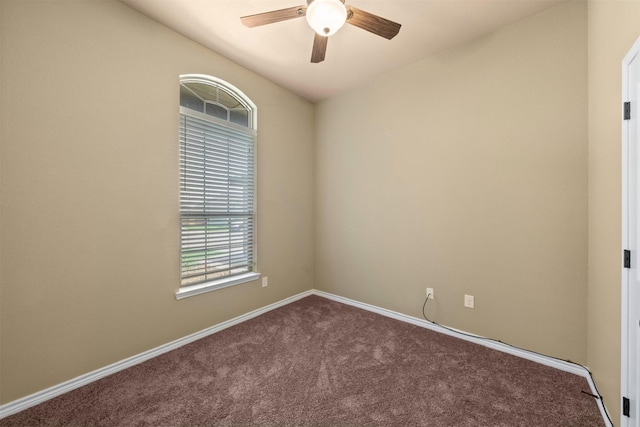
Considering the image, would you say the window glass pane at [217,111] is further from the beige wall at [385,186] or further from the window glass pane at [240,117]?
the beige wall at [385,186]

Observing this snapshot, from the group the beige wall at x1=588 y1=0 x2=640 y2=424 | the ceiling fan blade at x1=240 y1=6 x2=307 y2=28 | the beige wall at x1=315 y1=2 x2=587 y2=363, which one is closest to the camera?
the beige wall at x1=588 y1=0 x2=640 y2=424

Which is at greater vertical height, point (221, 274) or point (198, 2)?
point (198, 2)

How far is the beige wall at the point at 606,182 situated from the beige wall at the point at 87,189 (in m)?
2.97

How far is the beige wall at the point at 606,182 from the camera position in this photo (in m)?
1.35

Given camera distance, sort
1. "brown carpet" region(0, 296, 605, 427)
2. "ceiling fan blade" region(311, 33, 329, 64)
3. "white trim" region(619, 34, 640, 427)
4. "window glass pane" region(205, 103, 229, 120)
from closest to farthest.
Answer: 1. "white trim" region(619, 34, 640, 427)
2. "brown carpet" region(0, 296, 605, 427)
3. "ceiling fan blade" region(311, 33, 329, 64)
4. "window glass pane" region(205, 103, 229, 120)

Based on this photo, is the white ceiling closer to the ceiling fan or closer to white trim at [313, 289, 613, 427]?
the ceiling fan

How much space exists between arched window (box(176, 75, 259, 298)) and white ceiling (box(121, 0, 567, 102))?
0.44m

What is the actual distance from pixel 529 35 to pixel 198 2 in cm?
267

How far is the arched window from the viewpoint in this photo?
7.98 ft

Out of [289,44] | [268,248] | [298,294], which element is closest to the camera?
[289,44]

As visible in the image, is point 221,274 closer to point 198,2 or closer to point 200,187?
point 200,187

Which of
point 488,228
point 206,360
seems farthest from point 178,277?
point 488,228

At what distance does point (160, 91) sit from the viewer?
7.27 feet

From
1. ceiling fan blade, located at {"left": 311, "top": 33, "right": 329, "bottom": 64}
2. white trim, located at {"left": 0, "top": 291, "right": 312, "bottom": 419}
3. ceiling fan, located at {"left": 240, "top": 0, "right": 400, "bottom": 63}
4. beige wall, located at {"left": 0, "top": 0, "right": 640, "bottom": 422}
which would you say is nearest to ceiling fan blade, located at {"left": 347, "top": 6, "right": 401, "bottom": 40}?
ceiling fan, located at {"left": 240, "top": 0, "right": 400, "bottom": 63}
